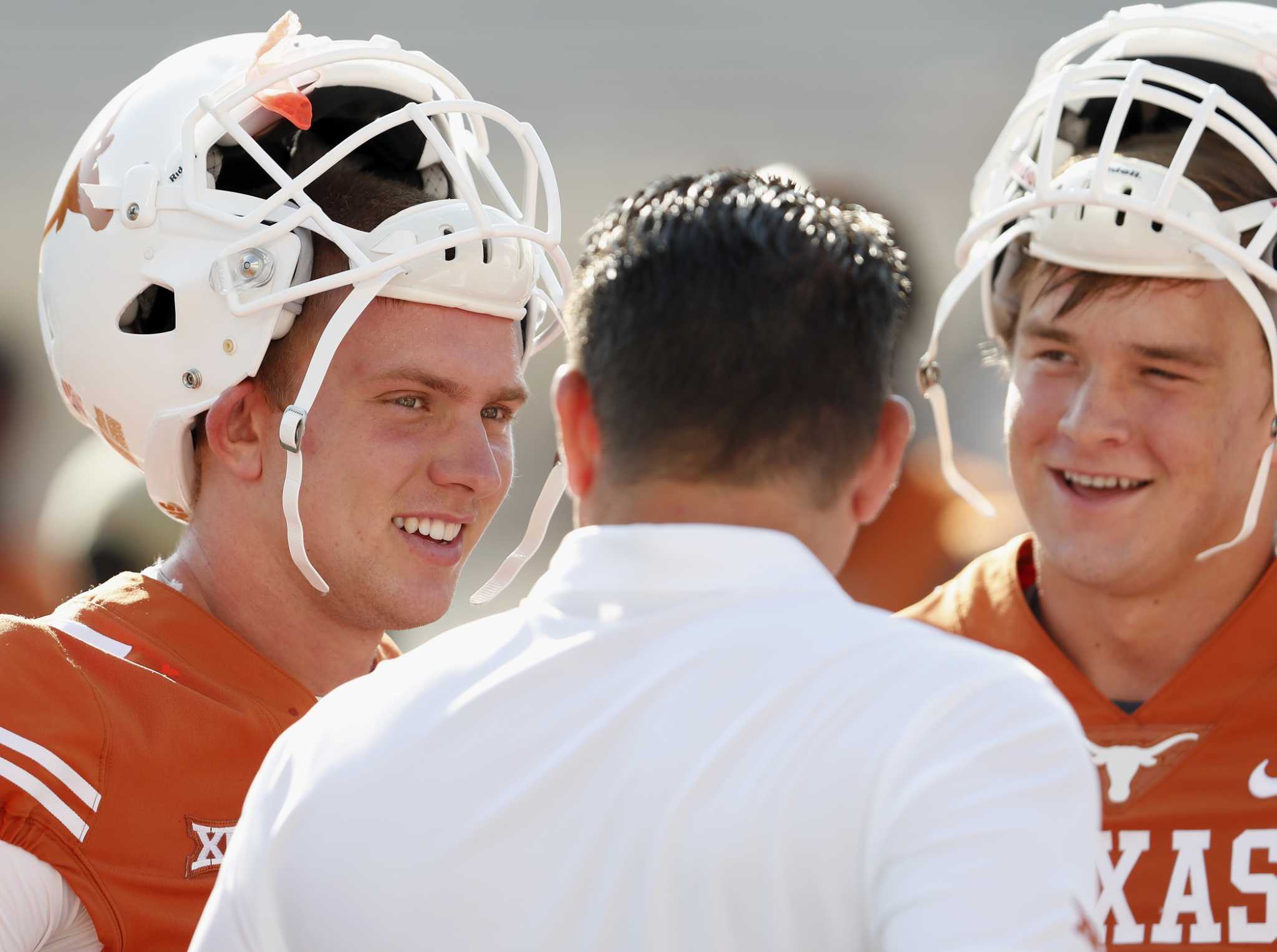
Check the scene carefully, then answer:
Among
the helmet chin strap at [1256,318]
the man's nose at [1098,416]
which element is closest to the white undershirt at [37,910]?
the man's nose at [1098,416]

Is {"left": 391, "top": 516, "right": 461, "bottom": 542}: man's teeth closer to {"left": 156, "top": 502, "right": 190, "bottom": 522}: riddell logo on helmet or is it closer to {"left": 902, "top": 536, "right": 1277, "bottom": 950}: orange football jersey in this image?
{"left": 156, "top": 502, "right": 190, "bottom": 522}: riddell logo on helmet

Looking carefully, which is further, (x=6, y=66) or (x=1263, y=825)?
(x=6, y=66)

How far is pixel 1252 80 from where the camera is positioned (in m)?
2.11

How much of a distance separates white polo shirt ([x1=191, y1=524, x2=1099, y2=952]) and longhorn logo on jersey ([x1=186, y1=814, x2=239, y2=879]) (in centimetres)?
69

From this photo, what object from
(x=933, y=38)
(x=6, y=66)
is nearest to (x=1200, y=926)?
(x=933, y=38)

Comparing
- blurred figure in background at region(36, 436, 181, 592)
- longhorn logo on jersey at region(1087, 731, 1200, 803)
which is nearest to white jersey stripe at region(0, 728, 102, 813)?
longhorn logo on jersey at region(1087, 731, 1200, 803)

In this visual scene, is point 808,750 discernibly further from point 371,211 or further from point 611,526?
point 371,211

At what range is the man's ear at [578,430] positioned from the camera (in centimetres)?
127

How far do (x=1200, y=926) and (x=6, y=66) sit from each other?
22.3 feet

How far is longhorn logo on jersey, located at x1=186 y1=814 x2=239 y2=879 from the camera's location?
6.29ft

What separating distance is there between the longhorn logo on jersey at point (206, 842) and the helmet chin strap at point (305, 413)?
346 millimetres

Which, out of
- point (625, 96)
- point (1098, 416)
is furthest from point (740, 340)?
point (625, 96)

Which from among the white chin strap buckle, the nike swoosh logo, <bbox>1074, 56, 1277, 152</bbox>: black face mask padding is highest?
<bbox>1074, 56, 1277, 152</bbox>: black face mask padding

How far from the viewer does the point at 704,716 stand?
1095 mm
